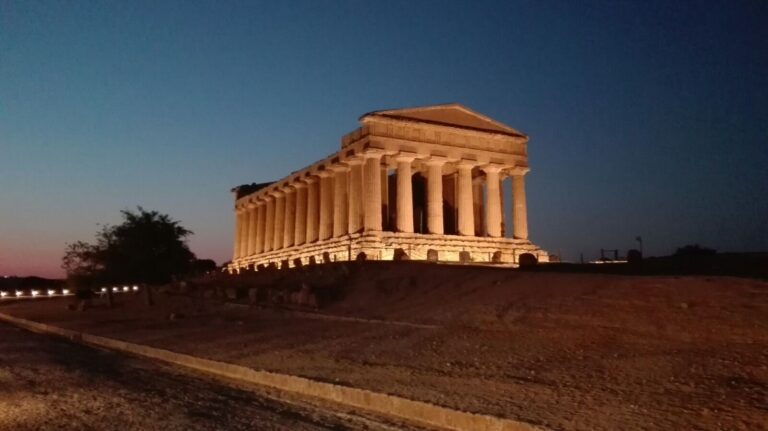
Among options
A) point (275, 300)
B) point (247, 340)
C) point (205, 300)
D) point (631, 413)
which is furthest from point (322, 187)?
point (631, 413)

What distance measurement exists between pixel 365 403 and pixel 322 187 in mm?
42271

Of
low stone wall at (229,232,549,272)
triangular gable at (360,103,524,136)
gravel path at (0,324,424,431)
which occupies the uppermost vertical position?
triangular gable at (360,103,524,136)

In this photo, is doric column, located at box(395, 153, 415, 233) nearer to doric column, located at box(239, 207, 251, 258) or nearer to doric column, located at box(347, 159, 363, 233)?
doric column, located at box(347, 159, 363, 233)

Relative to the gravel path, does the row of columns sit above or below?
above

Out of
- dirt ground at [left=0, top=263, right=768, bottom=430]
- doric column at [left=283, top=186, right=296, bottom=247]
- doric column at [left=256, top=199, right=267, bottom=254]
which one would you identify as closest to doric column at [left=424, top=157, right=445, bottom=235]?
doric column at [left=283, top=186, right=296, bottom=247]

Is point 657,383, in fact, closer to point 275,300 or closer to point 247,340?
point 247,340

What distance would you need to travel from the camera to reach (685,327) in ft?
41.9

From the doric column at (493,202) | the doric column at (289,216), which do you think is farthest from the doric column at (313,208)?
the doric column at (493,202)

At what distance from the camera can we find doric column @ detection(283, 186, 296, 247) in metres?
59.2

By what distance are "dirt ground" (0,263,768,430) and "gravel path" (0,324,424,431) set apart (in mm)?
1353

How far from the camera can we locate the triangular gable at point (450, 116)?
148ft

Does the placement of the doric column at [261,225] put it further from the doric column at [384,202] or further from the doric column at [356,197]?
the doric column at [356,197]

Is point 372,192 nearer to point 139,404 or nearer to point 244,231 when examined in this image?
point 244,231

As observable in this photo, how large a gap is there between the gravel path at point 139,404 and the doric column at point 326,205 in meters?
34.2
